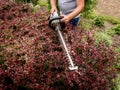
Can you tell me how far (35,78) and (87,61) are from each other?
1.99ft

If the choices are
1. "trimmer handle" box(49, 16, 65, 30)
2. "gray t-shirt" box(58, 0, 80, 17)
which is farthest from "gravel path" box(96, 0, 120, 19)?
"trimmer handle" box(49, 16, 65, 30)

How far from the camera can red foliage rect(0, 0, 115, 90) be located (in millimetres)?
3432

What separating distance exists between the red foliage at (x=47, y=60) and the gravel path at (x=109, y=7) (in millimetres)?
4871

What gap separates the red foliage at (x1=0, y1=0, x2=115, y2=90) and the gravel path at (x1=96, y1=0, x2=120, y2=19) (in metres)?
4.87

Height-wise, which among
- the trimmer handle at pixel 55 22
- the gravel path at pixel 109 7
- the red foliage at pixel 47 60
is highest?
the trimmer handle at pixel 55 22

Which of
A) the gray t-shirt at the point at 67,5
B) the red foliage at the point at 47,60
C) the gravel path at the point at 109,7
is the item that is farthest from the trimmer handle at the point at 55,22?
the gravel path at the point at 109,7

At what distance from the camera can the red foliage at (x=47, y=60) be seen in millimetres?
3432

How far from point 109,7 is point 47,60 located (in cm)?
608

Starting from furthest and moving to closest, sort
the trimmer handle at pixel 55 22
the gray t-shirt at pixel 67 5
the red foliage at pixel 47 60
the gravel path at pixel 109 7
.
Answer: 1. the gravel path at pixel 109 7
2. the gray t-shirt at pixel 67 5
3. the trimmer handle at pixel 55 22
4. the red foliage at pixel 47 60

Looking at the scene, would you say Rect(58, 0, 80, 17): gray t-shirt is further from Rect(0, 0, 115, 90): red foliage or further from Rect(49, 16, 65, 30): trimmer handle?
Rect(49, 16, 65, 30): trimmer handle

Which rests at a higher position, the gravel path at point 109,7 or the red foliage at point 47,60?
the red foliage at point 47,60

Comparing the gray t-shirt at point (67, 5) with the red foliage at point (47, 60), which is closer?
the red foliage at point (47, 60)

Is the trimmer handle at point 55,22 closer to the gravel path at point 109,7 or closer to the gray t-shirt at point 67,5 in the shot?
the gray t-shirt at point 67,5

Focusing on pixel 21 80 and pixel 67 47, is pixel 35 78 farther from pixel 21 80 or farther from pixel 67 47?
pixel 67 47
